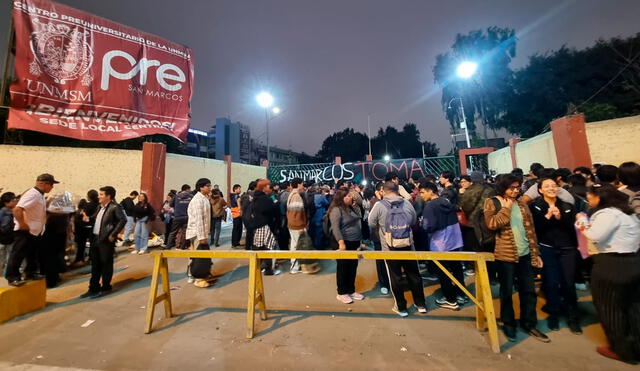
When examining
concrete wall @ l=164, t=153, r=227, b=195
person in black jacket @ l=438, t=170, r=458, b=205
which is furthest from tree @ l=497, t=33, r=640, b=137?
concrete wall @ l=164, t=153, r=227, b=195

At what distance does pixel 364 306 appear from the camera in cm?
393

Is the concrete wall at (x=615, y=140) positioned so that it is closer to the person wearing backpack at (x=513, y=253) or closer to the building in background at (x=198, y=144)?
the person wearing backpack at (x=513, y=253)

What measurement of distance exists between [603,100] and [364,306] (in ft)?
93.0

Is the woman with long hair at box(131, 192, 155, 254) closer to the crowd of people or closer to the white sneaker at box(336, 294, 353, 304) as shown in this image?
the crowd of people

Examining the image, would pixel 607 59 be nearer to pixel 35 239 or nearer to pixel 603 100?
pixel 603 100

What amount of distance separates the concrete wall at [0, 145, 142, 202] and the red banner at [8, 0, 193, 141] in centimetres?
102

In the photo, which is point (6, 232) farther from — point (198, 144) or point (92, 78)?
point (198, 144)

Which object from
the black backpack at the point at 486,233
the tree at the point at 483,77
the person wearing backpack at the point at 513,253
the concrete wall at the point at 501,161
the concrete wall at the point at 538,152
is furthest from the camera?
the tree at the point at 483,77

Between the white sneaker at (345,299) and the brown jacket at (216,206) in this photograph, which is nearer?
the white sneaker at (345,299)

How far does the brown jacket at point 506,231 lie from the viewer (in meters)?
2.93

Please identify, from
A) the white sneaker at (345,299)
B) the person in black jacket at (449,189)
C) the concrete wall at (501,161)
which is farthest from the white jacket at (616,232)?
the concrete wall at (501,161)

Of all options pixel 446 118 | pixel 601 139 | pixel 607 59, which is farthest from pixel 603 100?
pixel 601 139

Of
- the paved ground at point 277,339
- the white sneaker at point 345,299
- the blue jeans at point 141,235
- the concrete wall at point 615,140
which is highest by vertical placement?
the concrete wall at point 615,140

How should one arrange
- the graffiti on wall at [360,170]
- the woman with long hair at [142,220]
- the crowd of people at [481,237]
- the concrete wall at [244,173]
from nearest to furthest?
1. the crowd of people at [481,237]
2. the woman with long hair at [142,220]
3. the graffiti on wall at [360,170]
4. the concrete wall at [244,173]
